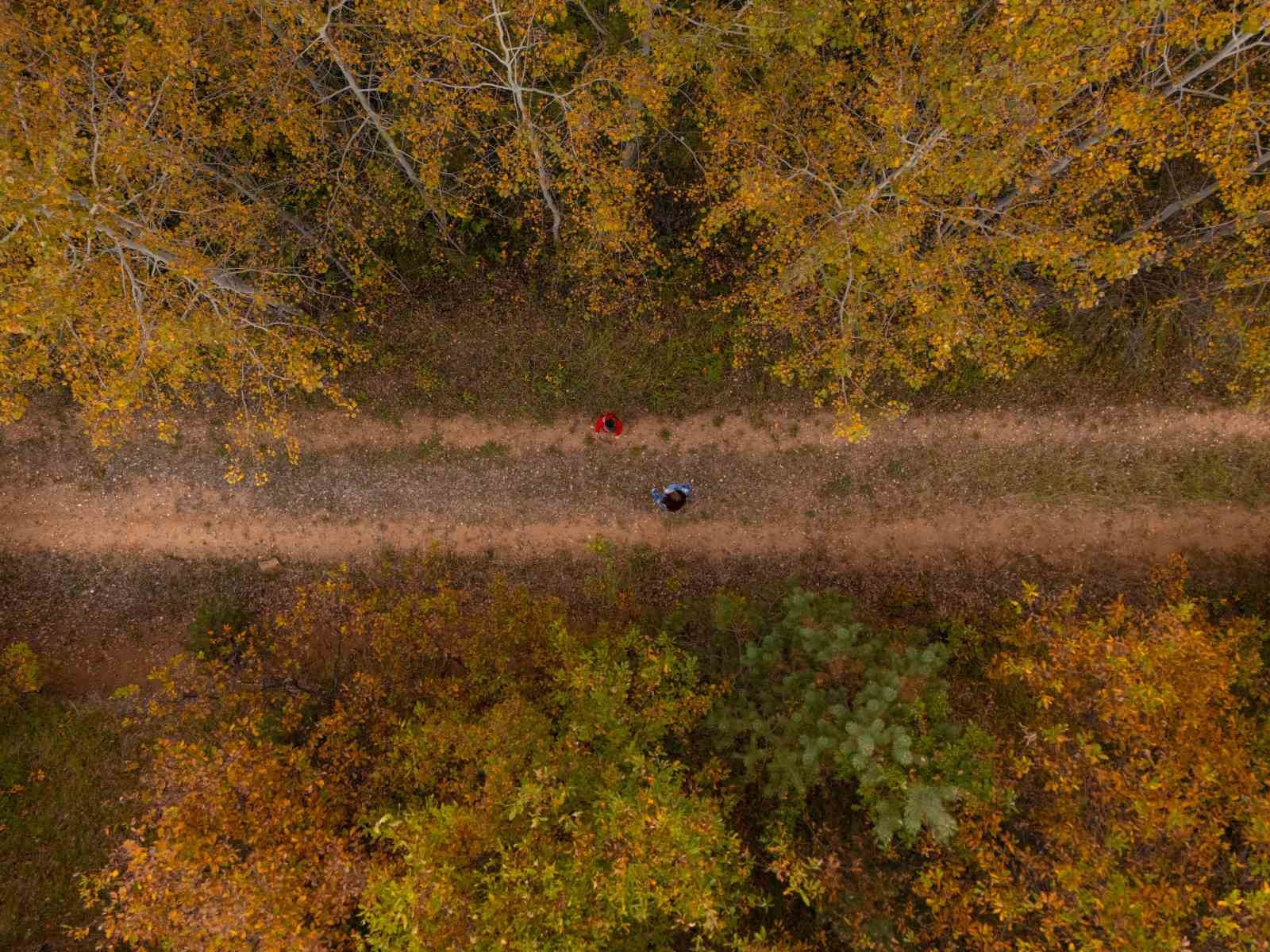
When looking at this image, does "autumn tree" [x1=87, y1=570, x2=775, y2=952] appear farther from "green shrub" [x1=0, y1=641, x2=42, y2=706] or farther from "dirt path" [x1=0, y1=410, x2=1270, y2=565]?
"green shrub" [x1=0, y1=641, x2=42, y2=706]

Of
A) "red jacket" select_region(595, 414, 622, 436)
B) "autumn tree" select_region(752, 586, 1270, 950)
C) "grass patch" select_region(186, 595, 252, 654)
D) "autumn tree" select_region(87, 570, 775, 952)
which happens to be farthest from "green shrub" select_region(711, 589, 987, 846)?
"grass patch" select_region(186, 595, 252, 654)

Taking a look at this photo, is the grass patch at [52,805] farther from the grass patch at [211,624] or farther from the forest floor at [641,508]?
the grass patch at [211,624]

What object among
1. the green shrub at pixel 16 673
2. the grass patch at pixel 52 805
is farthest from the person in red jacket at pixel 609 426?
the green shrub at pixel 16 673

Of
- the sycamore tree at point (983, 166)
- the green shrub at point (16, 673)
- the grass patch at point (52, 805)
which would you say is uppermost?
the sycamore tree at point (983, 166)

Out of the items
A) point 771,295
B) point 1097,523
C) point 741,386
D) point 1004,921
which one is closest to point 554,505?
point 741,386

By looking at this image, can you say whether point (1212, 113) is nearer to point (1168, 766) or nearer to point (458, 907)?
point (1168, 766)

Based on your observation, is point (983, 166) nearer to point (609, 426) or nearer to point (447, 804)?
point (609, 426)
